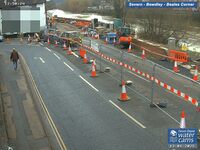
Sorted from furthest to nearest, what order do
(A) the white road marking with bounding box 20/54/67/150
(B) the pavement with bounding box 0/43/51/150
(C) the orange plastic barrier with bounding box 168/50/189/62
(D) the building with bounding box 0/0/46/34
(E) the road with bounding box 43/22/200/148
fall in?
(D) the building with bounding box 0/0/46/34 → (C) the orange plastic barrier with bounding box 168/50/189/62 → (E) the road with bounding box 43/22/200/148 → (B) the pavement with bounding box 0/43/51/150 → (A) the white road marking with bounding box 20/54/67/150

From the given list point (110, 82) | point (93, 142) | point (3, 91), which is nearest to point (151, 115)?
point (93, 142)

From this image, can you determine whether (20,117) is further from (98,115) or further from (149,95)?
(149,95)

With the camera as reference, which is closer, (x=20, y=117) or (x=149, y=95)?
(x=20, y=117)

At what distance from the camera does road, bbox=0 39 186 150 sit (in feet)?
40.9

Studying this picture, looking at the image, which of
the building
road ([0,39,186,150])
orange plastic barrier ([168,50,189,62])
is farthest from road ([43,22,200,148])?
the building

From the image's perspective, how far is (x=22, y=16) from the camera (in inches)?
2063

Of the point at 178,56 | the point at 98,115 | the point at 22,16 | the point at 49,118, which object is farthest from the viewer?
the point at 22,16

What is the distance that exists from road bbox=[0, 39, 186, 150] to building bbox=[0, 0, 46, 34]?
28.6 m

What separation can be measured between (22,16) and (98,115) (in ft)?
131

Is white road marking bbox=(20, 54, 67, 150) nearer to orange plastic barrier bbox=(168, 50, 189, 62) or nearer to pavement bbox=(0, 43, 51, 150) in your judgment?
pavement bbox=(0, 43, 51, 150)

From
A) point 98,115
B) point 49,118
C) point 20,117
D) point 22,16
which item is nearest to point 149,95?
point 98,115

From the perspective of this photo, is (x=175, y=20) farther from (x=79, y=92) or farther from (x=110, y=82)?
(x=79, y=92)

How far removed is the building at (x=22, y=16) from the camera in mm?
50719

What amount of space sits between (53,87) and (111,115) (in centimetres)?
604
